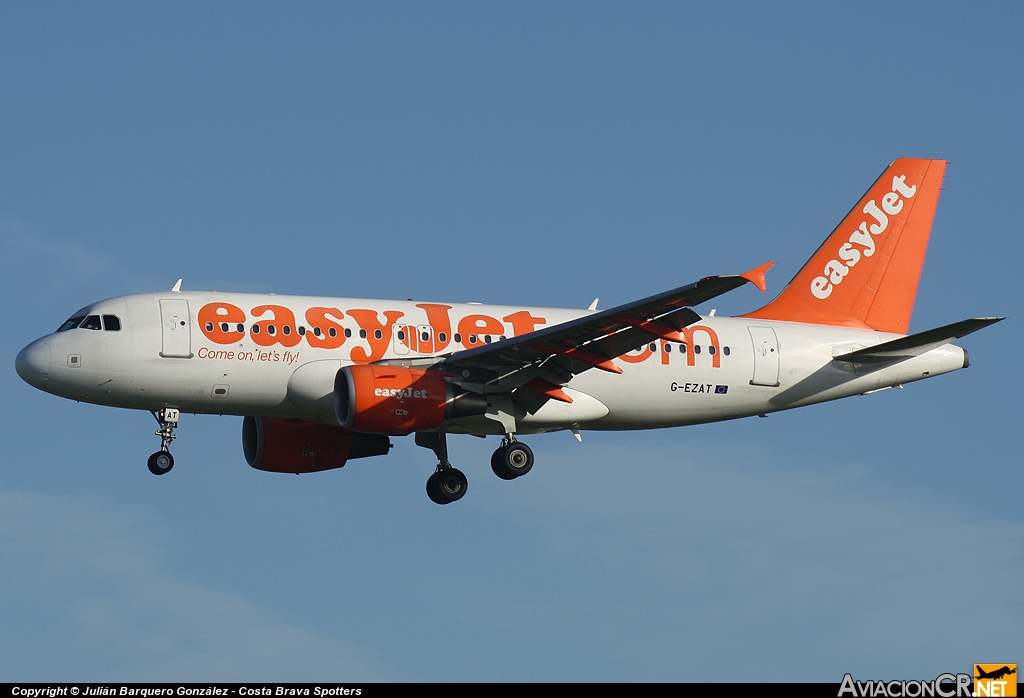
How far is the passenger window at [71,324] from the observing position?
128ft

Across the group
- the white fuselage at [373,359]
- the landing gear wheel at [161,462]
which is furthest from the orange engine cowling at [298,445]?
the landing gear wheel at [161,462]

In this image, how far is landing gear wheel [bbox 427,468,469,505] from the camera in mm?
43062

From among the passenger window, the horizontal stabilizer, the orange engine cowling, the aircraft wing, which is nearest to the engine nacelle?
the aircraft wing

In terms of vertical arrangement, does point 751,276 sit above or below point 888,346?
below

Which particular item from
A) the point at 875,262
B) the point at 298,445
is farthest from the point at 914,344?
the point at 298,445

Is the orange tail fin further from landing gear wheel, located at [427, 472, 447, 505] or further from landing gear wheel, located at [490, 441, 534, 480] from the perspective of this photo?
landing gear wheel, located at [427, 472, 447, 505]

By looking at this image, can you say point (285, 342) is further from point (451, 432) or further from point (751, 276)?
point (751, 276)

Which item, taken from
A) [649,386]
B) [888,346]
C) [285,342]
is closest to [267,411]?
[285,342]

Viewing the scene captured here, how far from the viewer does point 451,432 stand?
136 ft

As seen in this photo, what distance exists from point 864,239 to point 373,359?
16.9 meters

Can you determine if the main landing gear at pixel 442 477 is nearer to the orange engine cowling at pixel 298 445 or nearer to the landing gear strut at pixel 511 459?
the orange engine cowling at pixel 298 445

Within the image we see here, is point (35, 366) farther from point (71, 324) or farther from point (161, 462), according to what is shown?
point (161, 462)

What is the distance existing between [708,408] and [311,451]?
11.4 metres

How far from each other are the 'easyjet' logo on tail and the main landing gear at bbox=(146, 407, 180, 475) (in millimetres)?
19554
